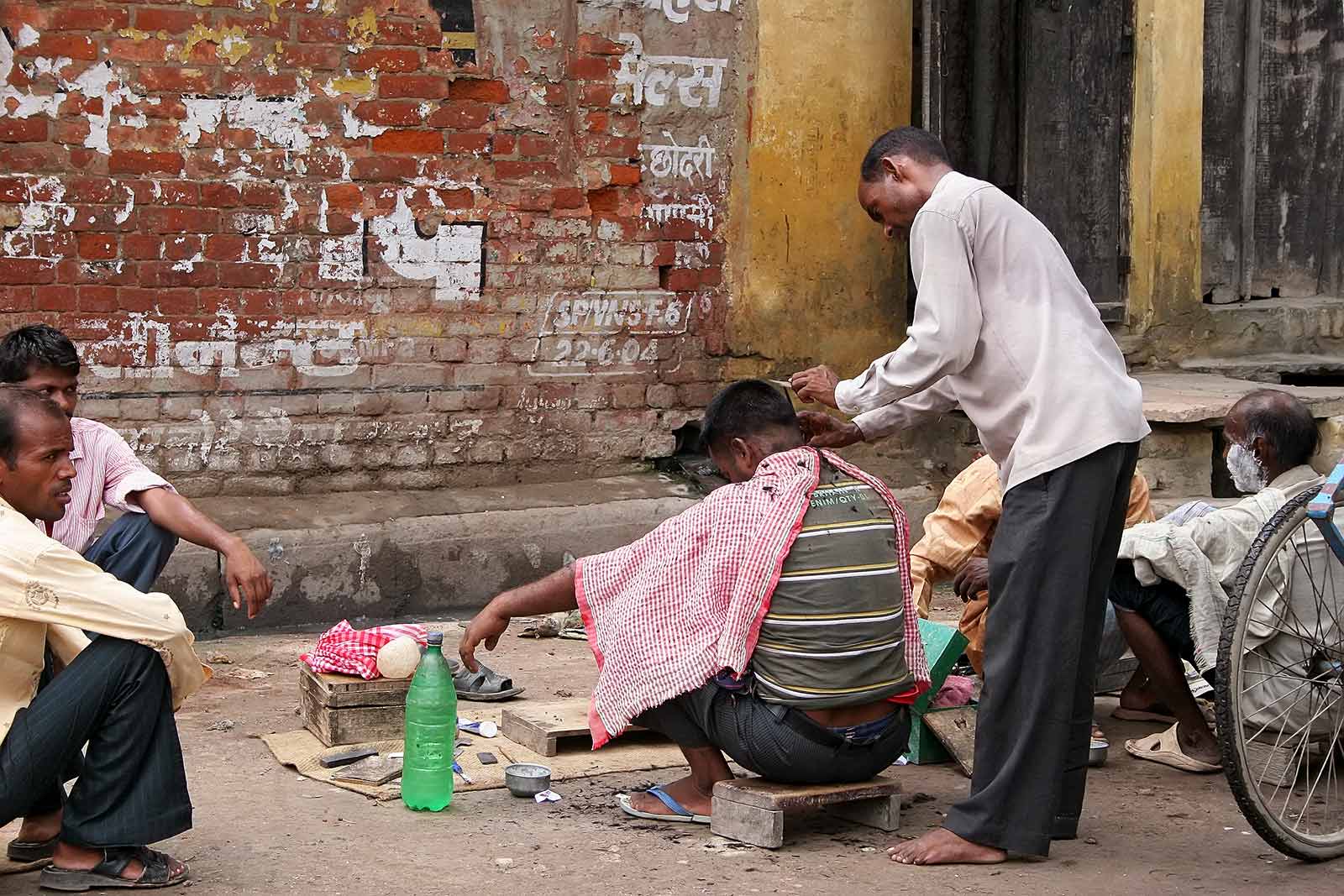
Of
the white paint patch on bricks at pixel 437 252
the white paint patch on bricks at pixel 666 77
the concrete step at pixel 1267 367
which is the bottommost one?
the concrete step at pixel 1267 367

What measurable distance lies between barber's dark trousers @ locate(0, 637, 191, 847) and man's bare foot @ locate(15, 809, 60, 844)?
22 cm

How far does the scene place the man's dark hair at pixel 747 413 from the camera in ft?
13.9

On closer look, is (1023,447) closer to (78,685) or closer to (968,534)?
(968,534)

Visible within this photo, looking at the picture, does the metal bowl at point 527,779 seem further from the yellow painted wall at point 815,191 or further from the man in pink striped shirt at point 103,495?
the yellow painted wall at point 815,191

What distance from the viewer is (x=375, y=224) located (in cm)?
722

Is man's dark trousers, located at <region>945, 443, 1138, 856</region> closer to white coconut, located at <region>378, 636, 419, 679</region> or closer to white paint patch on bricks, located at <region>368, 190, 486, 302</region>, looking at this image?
white coconut, located at <region>378, 636, 419, 679</region>

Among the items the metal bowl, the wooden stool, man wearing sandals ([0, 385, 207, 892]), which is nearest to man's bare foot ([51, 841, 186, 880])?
man wearing sandals ([0, 385, 207, 892])

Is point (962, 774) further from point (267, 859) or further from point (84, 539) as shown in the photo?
point (84, 539)

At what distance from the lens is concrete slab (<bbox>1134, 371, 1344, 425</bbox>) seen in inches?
293

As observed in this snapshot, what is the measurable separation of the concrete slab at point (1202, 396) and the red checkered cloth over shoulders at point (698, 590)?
349 cm

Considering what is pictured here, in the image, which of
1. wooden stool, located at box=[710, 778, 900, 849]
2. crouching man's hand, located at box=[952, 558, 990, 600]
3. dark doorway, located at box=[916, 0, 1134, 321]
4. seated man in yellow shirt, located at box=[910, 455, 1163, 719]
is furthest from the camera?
dark doorway, located at box=[916, 0, 1134, 321]

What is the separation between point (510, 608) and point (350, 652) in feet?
3.48

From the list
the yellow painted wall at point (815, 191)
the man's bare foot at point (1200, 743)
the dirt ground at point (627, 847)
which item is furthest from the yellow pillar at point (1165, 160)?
the dirt ground at point (627, 847)

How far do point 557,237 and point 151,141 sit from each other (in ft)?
5.87
